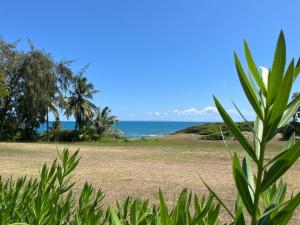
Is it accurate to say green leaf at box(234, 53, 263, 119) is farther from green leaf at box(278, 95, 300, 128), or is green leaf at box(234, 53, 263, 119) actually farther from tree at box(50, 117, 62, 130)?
tree at box(50, 117, 62, 130)

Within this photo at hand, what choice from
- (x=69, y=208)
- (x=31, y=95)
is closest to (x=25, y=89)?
(x=31, y=95)

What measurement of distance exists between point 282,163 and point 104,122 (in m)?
40.2

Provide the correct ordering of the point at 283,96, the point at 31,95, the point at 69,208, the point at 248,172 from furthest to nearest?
the point at 31,95
the point at 69,208
the point at 248,172
the point at 283,96

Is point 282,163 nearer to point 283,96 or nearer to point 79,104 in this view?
point 283,96

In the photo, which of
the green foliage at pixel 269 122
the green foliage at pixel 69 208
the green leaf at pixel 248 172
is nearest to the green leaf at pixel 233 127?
the green foliage at pixel 269 122

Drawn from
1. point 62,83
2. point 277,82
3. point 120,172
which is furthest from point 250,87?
point 62,83

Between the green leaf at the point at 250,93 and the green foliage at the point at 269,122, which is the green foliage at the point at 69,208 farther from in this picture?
the green leaf at the point at 250,93

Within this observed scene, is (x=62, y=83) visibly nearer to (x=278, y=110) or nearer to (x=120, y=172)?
(x=120, y=172)

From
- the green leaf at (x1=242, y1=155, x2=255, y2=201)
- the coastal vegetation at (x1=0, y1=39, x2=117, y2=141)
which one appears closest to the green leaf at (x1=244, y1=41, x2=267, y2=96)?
the green leaf at (x1=242, y1=155, x2=255, y2=201)

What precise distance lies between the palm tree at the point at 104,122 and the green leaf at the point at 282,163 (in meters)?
39.2

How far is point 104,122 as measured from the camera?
133 feet

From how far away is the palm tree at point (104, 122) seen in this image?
39.8 meters

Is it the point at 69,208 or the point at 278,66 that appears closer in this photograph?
the point at 278,66

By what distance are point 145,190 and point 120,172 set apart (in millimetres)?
3543
